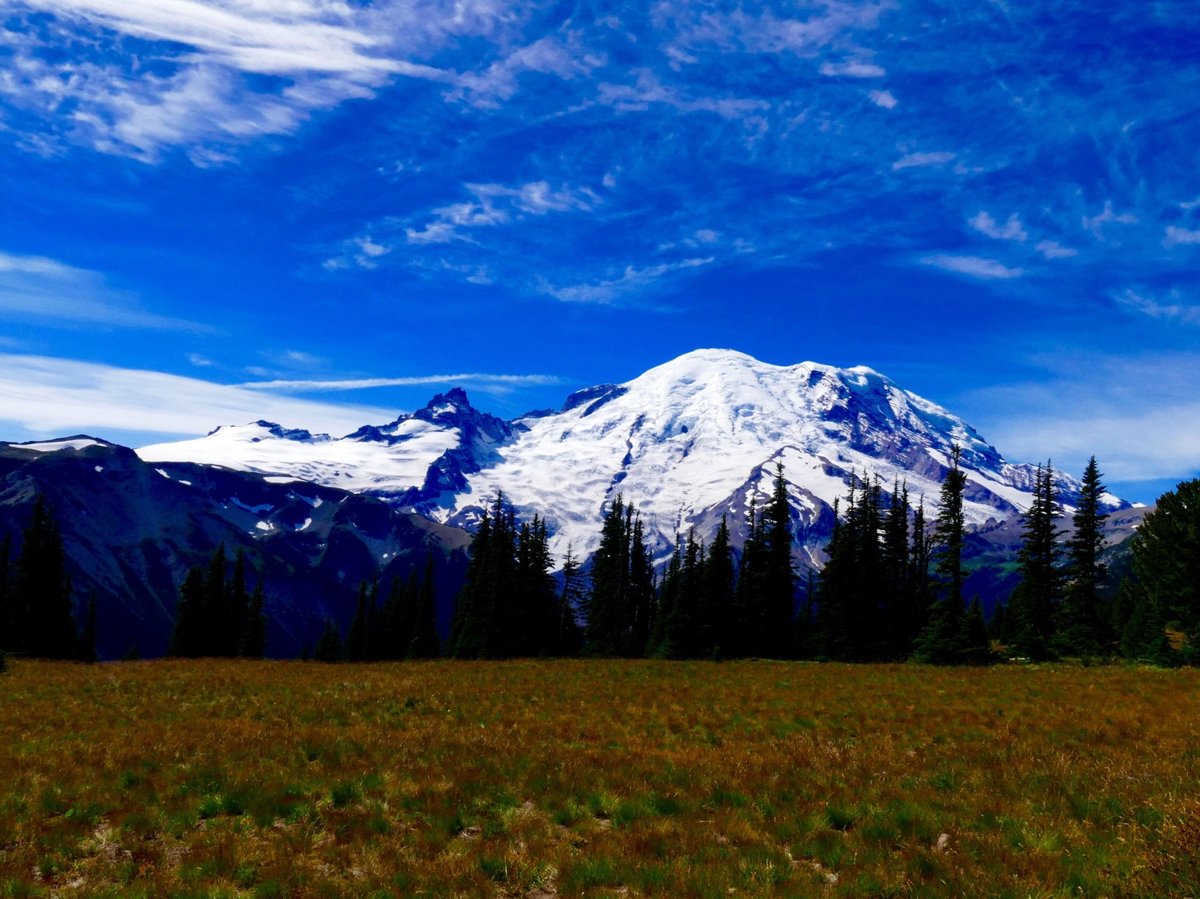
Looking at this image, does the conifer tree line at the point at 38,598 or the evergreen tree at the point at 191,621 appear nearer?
the conifer tree line at the point at 38,598

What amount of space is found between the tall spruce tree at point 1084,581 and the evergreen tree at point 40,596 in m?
79.9

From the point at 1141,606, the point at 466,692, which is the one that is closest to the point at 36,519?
the point at 466,692

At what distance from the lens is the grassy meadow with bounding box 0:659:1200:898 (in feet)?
30.0

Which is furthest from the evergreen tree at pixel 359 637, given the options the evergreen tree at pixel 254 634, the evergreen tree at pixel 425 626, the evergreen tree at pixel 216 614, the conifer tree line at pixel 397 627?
the evergreen tree at pixel 216 614

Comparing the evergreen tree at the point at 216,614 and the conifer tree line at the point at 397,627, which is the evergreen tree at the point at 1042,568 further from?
the evergreen tree at the point at 216,614

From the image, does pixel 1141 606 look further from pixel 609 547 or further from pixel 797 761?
pixel 797 761

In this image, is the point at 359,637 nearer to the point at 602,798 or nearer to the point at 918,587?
the point at 918,587

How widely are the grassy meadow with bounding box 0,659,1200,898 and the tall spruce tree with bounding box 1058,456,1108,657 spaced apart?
109 ft

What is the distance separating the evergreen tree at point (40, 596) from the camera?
6638cm

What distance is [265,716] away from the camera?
20891mm

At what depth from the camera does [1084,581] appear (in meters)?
56.4

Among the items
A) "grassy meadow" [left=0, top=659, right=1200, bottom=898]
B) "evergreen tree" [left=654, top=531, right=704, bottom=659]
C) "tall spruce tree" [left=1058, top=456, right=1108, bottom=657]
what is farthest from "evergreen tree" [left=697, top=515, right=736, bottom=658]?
"grassy meadow" [left=0, top=659, right=1200, bottom=898]

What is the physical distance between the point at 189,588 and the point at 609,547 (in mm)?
44696

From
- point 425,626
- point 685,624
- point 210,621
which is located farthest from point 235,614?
point 685,624
